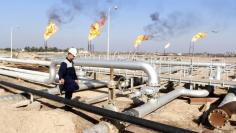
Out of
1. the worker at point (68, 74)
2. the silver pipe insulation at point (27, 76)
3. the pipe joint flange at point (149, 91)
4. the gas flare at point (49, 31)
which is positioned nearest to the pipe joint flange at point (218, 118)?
the pipe joint flange at point (149, 91)

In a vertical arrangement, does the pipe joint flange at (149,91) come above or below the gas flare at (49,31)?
below

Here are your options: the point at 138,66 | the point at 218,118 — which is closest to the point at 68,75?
the point at 138,66

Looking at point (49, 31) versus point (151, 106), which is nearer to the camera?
point (151, 106)

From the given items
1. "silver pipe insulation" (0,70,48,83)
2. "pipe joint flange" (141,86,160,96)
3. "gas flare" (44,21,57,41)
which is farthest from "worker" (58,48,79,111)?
"gas flare" (44,21,57,41)

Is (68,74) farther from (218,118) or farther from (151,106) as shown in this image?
(218,118)

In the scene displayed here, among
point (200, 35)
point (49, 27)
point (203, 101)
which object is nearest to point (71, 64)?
point (203, 101)

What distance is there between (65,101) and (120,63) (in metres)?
2.86

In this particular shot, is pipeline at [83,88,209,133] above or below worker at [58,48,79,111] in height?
below

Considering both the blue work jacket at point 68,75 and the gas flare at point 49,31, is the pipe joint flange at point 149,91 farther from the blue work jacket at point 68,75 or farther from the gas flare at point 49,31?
the gas flare at point 49,31

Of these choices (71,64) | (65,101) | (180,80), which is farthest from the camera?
(180,80)

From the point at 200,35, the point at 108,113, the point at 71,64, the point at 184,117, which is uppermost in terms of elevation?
the point at 200,35

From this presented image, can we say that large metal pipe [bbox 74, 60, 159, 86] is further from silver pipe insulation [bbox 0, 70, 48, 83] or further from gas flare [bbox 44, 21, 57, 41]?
gas flare [bbox 44, 21, 57, 41]

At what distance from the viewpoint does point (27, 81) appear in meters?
16.0

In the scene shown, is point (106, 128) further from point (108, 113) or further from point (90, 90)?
point (90, 90)
